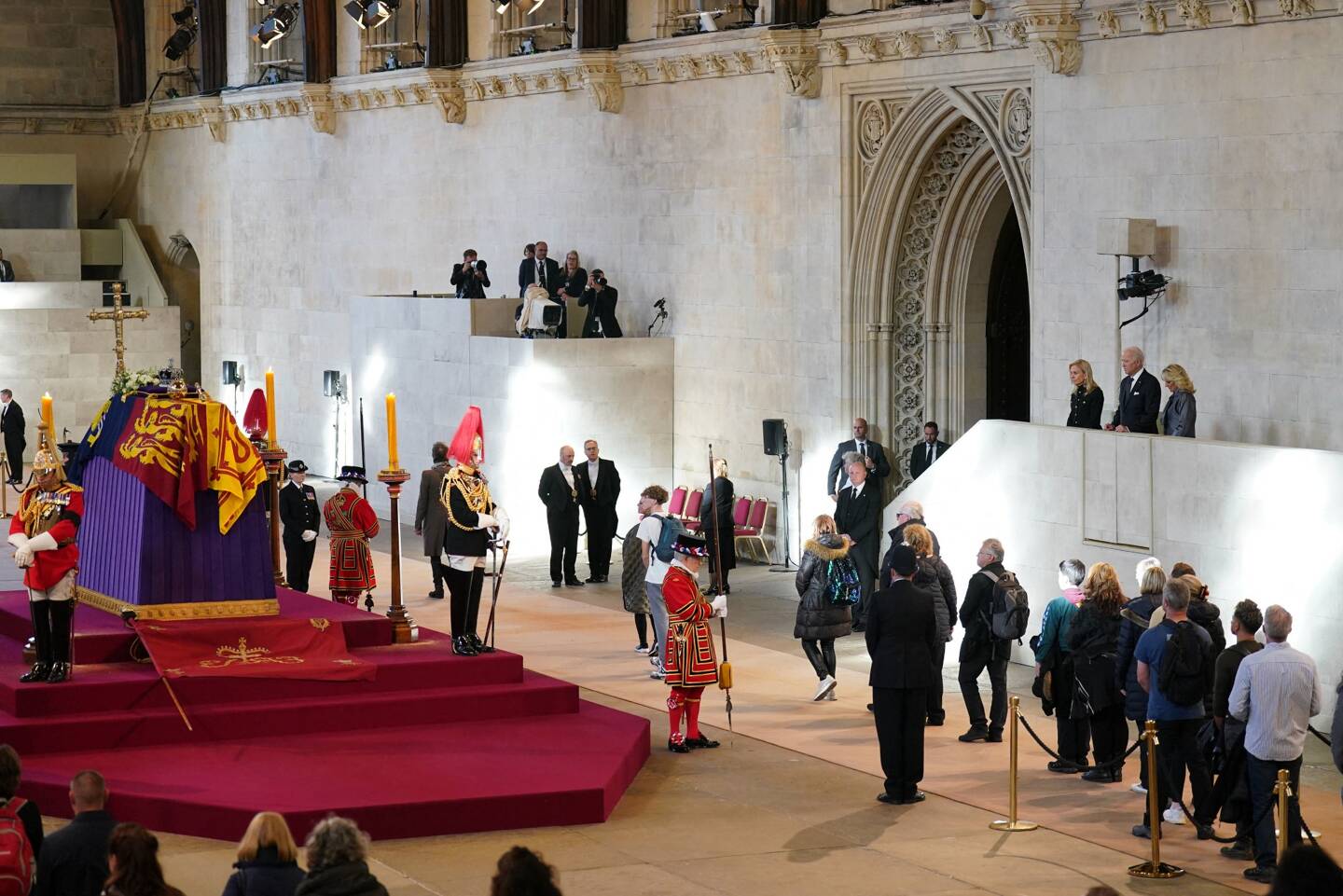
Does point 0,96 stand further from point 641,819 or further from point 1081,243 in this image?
point 641,819

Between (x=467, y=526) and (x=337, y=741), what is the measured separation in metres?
1.67

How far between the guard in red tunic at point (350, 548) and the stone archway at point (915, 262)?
18.1 feet

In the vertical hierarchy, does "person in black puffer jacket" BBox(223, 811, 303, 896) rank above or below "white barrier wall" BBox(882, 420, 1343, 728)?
below

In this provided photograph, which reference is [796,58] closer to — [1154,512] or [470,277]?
[470,277]

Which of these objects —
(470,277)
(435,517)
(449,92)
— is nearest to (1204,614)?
(435,517)

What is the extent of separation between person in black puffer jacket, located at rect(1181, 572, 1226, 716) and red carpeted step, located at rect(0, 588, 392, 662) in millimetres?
5090

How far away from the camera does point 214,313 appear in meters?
31.5

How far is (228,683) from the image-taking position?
11.7 m

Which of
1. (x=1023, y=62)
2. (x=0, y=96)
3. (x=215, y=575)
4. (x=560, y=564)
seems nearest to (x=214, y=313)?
(x=0, y=96)

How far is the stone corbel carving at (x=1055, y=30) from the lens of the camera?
629 inches

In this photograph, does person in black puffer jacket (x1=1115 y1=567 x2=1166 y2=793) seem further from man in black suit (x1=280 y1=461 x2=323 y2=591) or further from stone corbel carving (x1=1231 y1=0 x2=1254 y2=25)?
man in black suit (x1=280 y1=461 x2=323 y2=591)

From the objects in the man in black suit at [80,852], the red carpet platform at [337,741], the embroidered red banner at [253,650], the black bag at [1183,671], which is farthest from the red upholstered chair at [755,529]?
the man in black suit at [80,852]

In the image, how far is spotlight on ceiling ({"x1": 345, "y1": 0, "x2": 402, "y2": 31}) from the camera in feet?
84.2

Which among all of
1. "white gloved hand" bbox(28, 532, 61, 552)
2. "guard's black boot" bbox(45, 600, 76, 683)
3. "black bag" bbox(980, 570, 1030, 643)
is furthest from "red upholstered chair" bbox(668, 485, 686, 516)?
"white gloved hand" bbox(28, 532, 61, 552)
